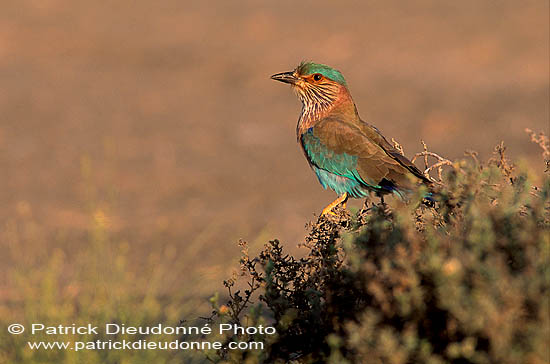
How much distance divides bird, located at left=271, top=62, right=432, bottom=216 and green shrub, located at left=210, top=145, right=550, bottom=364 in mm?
1837

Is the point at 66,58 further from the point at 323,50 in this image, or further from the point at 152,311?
the point at 152,311

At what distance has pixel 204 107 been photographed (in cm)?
1562

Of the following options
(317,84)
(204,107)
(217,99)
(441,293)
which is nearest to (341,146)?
(317,84)

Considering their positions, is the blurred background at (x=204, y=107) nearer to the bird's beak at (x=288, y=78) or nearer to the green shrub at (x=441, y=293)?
the green shrub at (x=441, y=293)

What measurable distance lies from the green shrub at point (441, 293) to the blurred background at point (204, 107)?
96 cm

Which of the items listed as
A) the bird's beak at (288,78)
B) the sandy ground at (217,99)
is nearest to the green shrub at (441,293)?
the bird's beak at (288,78)

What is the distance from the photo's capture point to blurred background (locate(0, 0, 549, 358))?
33.3 ft

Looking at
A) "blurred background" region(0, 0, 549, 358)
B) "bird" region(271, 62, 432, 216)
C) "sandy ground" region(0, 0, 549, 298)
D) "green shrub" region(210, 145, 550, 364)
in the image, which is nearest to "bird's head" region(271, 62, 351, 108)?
"bird" region(271, 62, 432, 216)

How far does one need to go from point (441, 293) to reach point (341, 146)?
380 centimetres

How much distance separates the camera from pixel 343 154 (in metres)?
6.36

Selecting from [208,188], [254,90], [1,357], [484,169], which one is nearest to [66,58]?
[254,90]

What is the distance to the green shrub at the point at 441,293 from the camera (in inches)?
99.9

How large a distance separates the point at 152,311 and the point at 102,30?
16162 mm

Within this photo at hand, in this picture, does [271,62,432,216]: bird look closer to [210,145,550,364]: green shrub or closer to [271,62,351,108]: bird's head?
[271,62,351,108]: bird's head
